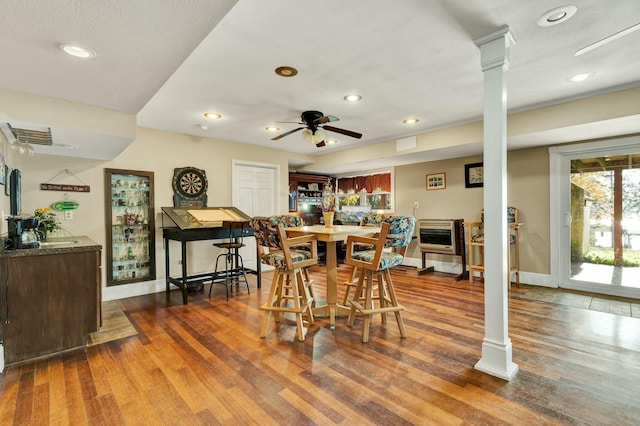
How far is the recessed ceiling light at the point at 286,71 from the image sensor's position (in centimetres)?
262

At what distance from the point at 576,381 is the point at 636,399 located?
279 millimetres

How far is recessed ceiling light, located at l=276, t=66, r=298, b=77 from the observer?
103 inches

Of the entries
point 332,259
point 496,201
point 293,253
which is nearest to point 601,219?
→ point 496,201

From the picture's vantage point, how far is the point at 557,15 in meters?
1.95

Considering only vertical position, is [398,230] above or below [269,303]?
above

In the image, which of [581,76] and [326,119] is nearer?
[581,76]

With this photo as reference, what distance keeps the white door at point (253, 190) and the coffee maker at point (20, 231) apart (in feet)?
9.72

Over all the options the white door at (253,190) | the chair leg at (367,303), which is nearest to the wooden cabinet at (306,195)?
the white door at (253,190)

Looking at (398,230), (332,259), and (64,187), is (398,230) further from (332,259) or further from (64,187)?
(64,187)

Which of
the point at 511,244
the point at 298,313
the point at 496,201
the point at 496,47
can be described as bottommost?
the point at 298,313

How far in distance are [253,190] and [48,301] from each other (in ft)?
11.5

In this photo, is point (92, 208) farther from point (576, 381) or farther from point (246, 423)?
point (576, 381)

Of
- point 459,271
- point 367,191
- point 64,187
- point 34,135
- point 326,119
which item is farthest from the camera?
point 367,191

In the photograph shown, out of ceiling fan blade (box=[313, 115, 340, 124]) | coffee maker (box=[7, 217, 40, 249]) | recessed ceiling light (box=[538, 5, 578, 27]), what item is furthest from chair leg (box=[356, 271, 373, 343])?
coffee maker (box=[7, 217, 40, 249])
